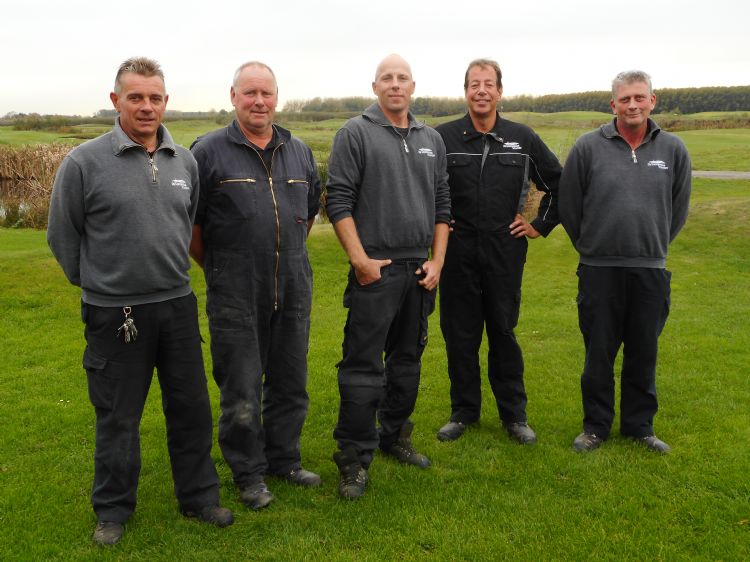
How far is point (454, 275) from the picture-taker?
4.97 meters

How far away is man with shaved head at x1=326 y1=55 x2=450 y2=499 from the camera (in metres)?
4.12

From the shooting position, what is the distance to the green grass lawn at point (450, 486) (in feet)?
12.0

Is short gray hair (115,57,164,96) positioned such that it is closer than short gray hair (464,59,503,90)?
Yes

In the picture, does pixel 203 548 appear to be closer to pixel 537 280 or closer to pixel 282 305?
pixel 282 305

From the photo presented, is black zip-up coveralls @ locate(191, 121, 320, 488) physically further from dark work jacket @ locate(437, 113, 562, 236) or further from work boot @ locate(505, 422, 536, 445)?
work boot @ locate(505, 422, 536, 445)

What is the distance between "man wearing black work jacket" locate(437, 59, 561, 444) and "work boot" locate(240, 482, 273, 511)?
153 centimetres

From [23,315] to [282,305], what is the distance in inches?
257

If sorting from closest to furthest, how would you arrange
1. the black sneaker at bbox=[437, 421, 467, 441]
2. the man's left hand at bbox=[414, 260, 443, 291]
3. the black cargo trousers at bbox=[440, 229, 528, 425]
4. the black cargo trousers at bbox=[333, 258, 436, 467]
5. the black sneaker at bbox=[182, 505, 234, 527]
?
the black sneaker at bbox=[182, 505, 234, 527] < the black cargo trousers at bbox=[333, 258, 436, 467] < the man's left hand at bbox=[414, 260, 443, 291] < the black cargo trousers at bbox=[440, 229, 528, 425] < the black sneaker at bbox=[437, 421, 467, 441]

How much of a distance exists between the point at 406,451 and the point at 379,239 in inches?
58.8

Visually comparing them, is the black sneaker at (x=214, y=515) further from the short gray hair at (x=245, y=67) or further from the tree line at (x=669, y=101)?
the tree line at (x=669, y=101)

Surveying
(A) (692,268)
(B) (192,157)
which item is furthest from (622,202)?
(A) (692,268)

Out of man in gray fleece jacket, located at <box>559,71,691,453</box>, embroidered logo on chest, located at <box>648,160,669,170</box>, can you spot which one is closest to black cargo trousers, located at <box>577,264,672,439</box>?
man in gray fleece jacket, located at <box>559,71,691,453</box>

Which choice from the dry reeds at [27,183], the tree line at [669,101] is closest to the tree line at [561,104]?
the tree line at [669,101]

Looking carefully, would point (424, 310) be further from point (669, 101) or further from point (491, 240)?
point (669, 101)
